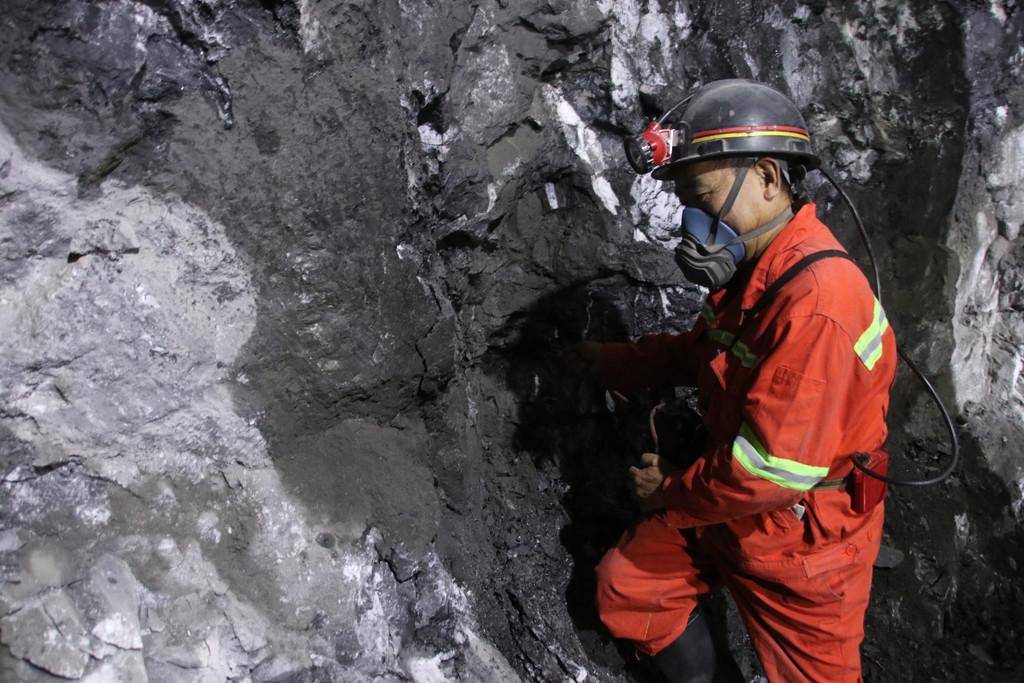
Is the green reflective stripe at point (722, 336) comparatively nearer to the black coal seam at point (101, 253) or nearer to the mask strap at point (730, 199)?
the mask strap at point (730, 199)

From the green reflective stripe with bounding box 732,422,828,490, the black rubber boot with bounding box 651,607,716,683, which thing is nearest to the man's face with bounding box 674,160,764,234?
the green reflective stripe with bounding box 732,422,828,490

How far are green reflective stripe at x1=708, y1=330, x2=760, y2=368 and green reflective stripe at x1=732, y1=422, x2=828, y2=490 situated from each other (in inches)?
6.6

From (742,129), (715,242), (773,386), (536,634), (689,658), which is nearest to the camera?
(773,386)

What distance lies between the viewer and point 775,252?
196 cm

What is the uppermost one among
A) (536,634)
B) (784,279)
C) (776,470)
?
(784,279)

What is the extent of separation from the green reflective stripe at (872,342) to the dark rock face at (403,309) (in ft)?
3.46

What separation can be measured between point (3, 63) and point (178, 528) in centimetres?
123

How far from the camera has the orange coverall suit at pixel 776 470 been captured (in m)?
1.79

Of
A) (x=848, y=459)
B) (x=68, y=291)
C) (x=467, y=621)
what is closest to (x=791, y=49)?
(x=848, y=459)

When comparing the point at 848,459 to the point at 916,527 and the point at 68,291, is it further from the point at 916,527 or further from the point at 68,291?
the point at 68,291

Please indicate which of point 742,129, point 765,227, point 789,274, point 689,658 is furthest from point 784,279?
point 689,658

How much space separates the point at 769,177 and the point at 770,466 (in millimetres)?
742

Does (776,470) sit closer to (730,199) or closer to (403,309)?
(730,199)

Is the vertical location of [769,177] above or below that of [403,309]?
above
